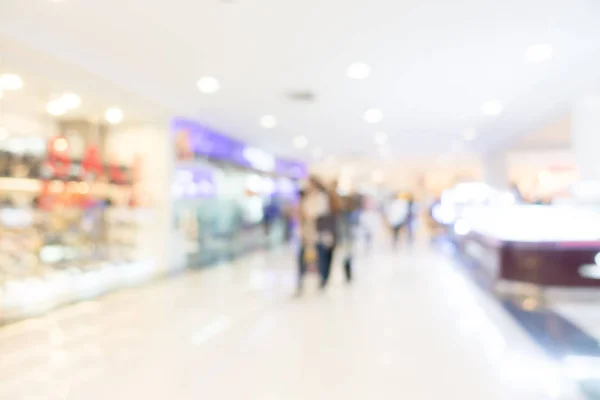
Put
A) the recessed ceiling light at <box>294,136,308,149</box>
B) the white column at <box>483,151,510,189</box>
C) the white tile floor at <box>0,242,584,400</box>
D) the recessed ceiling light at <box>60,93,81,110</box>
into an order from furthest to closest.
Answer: the white column at <box>483,151,510,189</box> < the recessed ceiling light at <box>294,136,308,149</box> < the recessed ceiling light at <box>60,93,81,110</box> < the white tile floor at <box>0,242,584,400</box>

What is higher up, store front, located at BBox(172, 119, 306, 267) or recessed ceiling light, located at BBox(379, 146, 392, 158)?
recessed ceiling light, located at BBox(379, 146, 392, 158)

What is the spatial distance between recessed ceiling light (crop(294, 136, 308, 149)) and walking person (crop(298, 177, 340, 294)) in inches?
220

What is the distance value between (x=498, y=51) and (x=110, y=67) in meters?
4.46

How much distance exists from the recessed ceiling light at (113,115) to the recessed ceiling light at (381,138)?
19.3 feet

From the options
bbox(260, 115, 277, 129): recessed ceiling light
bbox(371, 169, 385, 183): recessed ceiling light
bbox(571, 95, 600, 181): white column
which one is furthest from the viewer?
bbox(371, 169, 385, 183): recessed ceiling light

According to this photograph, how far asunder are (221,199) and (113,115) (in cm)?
375

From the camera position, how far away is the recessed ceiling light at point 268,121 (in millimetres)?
9055

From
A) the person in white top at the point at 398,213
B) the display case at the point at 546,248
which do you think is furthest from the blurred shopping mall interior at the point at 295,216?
the person in white top at the point at 398,213

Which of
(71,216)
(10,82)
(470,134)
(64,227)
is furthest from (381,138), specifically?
(10,82)

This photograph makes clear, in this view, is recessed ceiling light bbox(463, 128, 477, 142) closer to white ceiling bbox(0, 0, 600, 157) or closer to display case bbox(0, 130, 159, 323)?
white ceiling bbox(0, 0, 600, 157)

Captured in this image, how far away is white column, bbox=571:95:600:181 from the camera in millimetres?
7527

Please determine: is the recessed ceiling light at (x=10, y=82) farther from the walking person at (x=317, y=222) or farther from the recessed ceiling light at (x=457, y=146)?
the recessed ceiling light at (x=457, y=146)

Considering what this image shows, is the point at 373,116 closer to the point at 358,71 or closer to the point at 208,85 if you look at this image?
the point at 358,71

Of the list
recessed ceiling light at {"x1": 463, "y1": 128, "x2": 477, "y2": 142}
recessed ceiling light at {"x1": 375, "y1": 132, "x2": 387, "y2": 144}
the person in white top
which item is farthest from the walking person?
the person in white top
